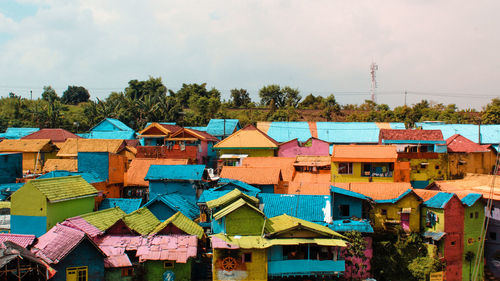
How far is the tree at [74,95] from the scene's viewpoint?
3179 inches

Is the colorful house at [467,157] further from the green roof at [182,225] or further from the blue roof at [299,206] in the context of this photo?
the green roof at [182,225]

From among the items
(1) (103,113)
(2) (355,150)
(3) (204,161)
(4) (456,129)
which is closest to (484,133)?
(4) (456,129)

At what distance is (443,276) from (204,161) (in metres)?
21.7

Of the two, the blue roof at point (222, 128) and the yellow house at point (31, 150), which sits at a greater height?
the blue roof at point (222, 128)

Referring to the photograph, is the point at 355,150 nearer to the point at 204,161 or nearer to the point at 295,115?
the point at 204,161

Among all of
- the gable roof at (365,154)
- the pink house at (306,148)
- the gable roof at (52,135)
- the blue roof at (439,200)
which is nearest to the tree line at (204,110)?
the gable roof at (52,135)

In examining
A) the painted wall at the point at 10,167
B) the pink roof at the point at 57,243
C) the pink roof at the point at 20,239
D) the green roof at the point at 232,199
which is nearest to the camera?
the pink roof at the point at 57,243

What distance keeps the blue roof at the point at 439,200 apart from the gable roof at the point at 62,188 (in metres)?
18.7

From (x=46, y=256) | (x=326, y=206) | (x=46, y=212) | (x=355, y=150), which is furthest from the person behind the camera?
(x=355, y=150)

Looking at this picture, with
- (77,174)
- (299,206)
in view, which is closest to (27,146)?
(77,174)

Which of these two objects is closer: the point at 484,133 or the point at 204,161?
the point at 204,161

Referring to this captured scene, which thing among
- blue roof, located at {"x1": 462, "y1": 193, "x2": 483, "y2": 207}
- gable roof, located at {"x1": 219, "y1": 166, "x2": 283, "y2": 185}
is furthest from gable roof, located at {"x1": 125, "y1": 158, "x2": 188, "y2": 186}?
blue roof, located at {"x1": 462, "y1": 193, "x2": 483, "y2": 207}

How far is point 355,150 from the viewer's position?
29828 mm

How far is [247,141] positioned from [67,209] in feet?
62.6
